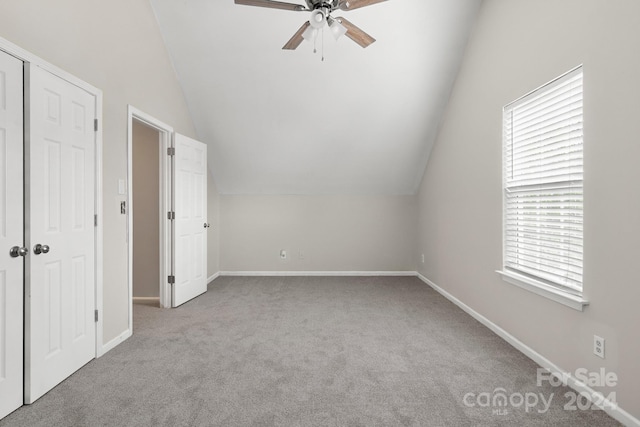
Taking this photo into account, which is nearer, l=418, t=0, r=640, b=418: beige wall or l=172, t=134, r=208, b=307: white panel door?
l=418, t=0, r=640, b=418: beige wall

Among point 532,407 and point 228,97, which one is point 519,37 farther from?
point 228,97

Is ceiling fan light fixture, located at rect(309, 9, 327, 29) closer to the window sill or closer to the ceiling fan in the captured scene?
the ceiling fan

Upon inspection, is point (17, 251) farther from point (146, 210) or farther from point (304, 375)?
point (146, 210)

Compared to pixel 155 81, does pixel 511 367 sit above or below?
below

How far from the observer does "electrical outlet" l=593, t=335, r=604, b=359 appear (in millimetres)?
2053

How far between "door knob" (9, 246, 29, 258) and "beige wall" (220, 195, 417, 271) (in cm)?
397

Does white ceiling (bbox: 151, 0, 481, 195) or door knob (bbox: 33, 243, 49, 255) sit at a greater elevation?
white ceiling (bbox: 151, 0, 481, 195)

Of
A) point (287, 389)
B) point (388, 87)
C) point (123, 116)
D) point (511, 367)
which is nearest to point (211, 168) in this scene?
point (123, 116)

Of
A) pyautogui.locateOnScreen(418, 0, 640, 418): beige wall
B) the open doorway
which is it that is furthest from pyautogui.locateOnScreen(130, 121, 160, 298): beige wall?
pyautogui.locateOnScreen(418, 0, 640, 418): beige wall

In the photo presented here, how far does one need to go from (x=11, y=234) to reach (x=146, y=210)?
2.74 m

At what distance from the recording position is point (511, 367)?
2.58 metres

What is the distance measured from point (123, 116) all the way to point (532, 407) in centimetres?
374

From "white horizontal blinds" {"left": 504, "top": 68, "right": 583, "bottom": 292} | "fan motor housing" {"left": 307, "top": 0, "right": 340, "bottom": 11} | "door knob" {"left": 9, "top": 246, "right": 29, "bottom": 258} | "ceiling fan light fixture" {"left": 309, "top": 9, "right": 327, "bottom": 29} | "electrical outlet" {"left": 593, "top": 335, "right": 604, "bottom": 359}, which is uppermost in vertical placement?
"fan motor housing" {"left": 307, "top": 0, "right": 340, "bottom": 11}

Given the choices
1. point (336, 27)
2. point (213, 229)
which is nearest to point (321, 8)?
point (336, 27)
